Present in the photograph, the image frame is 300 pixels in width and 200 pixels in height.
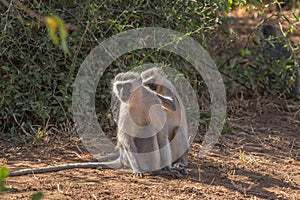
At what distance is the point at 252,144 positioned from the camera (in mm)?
5758

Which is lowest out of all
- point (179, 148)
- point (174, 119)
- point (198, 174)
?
point (198, 174)

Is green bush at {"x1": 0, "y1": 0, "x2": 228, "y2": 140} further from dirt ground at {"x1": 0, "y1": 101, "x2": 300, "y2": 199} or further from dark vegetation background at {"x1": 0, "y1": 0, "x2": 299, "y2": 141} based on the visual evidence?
dirt ground at {"x1": 0, "y1": 101, "x2": 300, "y2": 199}

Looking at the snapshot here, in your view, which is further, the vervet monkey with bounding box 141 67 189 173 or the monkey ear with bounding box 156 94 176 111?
the vervet monkey with bounding box 141 67 189 173

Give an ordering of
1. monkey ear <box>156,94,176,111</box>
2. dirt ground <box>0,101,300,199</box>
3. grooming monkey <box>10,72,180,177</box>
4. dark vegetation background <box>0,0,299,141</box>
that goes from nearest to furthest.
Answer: dirt ground <box>0,101,300,199</box> → grooming monkey <box>10,72,180,177</box> → monkey ear <box>156,94,176,111</box> → dark vegetation background <box>0,0,299,141</box>

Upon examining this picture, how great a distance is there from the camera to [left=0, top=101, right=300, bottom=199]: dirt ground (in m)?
4.12

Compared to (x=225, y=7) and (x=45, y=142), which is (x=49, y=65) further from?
(x=225, y=7)

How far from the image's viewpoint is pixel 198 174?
466 centimetres

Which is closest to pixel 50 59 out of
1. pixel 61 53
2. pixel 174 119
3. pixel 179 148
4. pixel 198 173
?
pixel 61 53

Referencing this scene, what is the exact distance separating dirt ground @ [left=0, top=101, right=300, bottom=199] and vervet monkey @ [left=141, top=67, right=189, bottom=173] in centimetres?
14

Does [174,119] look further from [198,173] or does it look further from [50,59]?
[50,59]

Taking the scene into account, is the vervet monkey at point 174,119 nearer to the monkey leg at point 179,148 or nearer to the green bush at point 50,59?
the monkey leg at point 179,148

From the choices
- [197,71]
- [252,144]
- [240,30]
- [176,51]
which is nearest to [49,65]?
[176,51]

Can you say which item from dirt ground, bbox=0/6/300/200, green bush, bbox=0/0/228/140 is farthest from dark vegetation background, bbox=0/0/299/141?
dirt ground, bbox=0/6/300/200

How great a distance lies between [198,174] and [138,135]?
0.58 metres
